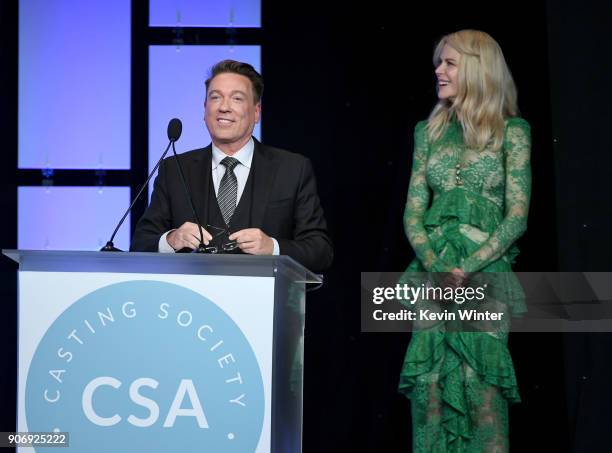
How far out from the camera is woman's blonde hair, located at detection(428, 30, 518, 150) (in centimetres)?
426

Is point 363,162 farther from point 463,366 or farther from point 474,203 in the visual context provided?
point 463,366

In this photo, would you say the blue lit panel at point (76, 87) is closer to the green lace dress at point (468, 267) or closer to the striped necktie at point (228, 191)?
the striped necktie at point (228, 191)

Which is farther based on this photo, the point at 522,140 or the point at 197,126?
the point at 197,126

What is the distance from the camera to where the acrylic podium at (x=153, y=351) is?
8.55 feet

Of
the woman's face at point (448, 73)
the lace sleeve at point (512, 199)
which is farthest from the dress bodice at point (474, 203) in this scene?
the woman's face at point (448, 73)

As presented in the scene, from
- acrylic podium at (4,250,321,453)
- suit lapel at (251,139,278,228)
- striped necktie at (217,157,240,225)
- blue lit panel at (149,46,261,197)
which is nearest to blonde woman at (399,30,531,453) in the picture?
suit lapel at (251,139,278,228)

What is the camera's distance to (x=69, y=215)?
17.5 feet

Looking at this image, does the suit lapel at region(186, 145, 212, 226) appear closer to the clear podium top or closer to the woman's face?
the woman's face

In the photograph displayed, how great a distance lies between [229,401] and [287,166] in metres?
1.50

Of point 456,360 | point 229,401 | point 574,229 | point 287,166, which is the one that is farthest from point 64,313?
point 574,229

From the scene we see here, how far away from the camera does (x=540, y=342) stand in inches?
187

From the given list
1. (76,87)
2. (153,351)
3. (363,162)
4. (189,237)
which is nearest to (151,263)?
(153,351)

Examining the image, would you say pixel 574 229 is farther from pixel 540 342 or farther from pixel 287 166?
pixel 287 166

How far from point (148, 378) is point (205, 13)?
3092 mm
